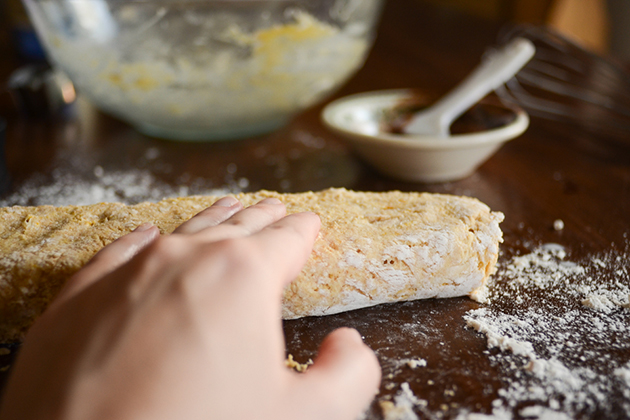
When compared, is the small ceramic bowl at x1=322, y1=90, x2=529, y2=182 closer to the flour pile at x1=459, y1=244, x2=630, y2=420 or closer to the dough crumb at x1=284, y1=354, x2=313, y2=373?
the flour pile at x1=459, y1=244, x2=630, y2=420

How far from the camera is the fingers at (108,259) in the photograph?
460 millimetres

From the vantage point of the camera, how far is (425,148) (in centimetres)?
96

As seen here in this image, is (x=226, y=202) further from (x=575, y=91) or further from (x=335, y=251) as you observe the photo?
(x=575, y=91)

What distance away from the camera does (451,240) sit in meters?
0.64

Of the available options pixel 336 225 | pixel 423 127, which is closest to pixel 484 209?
pixel 336 225

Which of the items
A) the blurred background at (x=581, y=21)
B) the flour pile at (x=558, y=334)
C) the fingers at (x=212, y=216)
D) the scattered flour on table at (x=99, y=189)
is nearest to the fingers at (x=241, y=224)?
the fingers at (x=212, y=216)

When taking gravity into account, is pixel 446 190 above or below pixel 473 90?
below

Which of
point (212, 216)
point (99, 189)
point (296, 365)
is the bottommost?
point (99, 189)

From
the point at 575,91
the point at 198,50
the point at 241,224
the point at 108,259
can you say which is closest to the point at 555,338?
the point at 241,224

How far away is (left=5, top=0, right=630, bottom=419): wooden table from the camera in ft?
1.73

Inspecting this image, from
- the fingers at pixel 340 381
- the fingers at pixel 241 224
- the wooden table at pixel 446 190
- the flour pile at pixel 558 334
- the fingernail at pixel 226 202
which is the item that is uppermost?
the fingers at pixel 241 224

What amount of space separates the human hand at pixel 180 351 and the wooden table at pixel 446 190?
0.11 m

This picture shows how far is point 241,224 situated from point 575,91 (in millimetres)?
1381

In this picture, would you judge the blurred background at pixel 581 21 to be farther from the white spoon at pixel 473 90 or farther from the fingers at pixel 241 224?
the fingers at pixel 241 224
